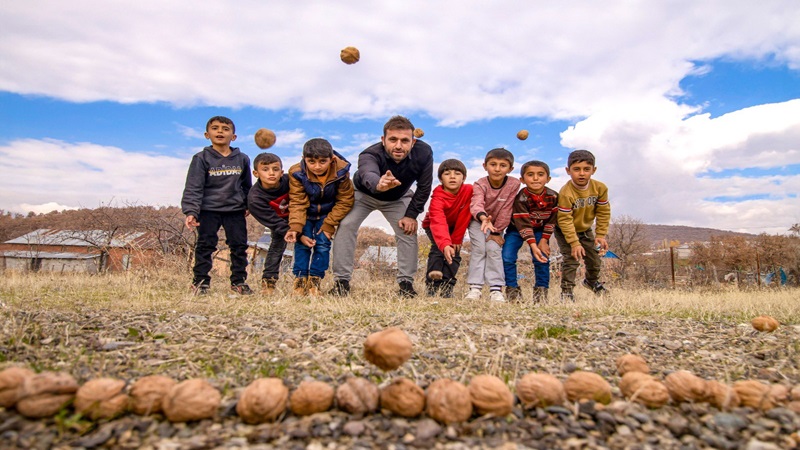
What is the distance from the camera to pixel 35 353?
6.42ft

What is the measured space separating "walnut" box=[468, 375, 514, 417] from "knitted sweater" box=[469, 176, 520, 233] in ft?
12.4

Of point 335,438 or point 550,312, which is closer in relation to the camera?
point 335,438

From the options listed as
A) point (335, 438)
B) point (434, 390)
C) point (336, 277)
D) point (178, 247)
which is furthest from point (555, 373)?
point (178, 247)

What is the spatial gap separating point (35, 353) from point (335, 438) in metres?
1.52

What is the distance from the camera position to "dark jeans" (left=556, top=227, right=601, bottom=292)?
17.4ft

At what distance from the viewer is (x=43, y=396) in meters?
1.30

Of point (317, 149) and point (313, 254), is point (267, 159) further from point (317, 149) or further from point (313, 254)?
point (313, 254)

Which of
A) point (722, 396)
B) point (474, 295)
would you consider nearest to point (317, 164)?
point (474, 295)

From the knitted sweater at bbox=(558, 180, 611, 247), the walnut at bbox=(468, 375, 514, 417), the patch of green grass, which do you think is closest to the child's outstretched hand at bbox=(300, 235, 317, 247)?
the knitted sweater at bbox=(558, 180, 611, 247)

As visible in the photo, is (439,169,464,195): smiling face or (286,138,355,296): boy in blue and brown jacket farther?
(439,169,464,195): smiling face

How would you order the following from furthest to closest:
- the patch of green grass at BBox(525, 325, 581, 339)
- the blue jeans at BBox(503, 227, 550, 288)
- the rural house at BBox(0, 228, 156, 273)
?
1. the rural house at BBox(0, 228, 156, 273)
2. the blue jeans at BBox(503, 227, 550, 288)
3. the patch of green grass at BBox(525, 325, 581, 339)

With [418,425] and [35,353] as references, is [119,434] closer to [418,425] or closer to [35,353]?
[418,425]

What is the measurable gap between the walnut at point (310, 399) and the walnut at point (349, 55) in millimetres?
4577

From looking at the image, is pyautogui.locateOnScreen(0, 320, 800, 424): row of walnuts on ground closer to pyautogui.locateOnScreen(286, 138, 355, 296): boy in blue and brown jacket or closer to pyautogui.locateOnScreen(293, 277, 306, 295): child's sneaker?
pyautogui.locateOnScreen(293, 277, 306, 295): child's sneaker
